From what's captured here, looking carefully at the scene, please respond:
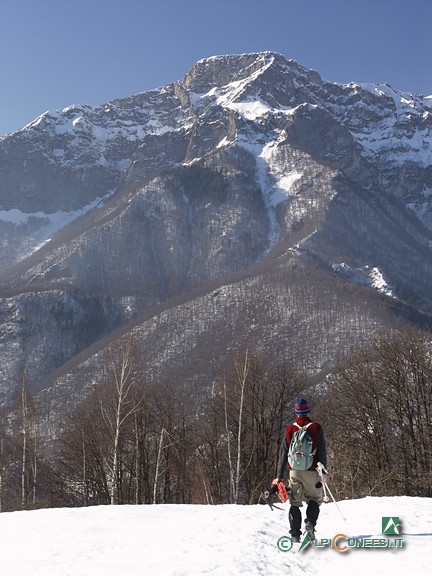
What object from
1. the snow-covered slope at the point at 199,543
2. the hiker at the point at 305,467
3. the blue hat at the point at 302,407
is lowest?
the snow-covered slope at the point at 199,543

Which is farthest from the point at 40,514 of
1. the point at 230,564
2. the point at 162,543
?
the point at 230,564

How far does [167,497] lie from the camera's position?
42406 millimetres

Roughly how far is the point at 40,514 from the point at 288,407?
24973 millimetres

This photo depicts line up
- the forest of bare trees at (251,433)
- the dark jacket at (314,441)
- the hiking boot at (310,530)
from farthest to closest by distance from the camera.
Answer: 1. the forest of bare trees at (251,433)
2. the dark jacket at (314,441)
3. the hiking boot at (310,530)

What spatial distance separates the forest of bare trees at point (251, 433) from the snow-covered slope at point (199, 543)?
12889 mm

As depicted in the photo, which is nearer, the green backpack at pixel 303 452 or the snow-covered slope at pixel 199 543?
the snow-covered slope at pixel 199 543

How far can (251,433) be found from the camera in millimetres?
38438

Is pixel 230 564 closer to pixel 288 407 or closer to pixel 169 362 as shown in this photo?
pixel 288 407

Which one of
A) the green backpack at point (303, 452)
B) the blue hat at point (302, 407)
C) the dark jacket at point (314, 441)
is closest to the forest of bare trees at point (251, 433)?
→ the dark jacket at point (314, 441)

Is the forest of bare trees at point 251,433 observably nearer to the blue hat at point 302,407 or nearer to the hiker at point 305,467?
the hiker at point 305,467

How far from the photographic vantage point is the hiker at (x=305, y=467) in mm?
11523

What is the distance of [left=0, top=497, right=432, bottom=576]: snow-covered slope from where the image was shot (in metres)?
10.1

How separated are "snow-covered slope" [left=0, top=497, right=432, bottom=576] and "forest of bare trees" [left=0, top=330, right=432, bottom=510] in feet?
42.3

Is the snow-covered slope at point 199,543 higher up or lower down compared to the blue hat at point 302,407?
lower down
